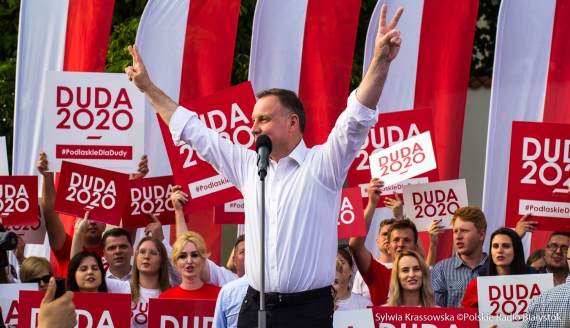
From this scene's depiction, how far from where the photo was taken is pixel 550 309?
16.5 ft

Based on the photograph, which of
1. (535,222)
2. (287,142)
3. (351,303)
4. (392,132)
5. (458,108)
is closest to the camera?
(287,142)

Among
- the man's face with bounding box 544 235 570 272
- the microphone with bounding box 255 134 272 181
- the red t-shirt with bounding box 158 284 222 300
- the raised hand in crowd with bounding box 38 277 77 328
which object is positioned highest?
the microphone with bounding box 255 134 272 181

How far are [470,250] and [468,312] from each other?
1.30m

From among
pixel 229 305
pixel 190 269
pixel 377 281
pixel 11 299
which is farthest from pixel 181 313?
pixel 377 281

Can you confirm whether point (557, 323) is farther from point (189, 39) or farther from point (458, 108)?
point (189, 39)

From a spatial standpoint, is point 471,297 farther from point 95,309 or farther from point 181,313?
point 95,309

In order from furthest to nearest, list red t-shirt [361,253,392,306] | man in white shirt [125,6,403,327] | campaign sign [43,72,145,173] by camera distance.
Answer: campaign sign [43,72,145,173] < red t-shirt [361,253,392,306] < man in white shirt [125,6,403,327]

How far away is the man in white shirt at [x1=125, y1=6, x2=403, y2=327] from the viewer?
4.54 metres

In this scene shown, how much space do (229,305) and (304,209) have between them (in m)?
1.21

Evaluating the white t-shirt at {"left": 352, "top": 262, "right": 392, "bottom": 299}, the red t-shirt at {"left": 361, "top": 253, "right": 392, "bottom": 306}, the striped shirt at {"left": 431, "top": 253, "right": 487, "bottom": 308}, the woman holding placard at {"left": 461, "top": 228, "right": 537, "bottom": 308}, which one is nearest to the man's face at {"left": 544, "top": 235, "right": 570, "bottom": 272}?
the striped shirt at {"left": 431, "top": 253, "right": 487, "bottom": 308}

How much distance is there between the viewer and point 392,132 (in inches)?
353

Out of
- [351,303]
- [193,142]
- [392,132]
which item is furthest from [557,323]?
[392,132]

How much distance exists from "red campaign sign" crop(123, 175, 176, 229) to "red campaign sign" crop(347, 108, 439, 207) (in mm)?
1643

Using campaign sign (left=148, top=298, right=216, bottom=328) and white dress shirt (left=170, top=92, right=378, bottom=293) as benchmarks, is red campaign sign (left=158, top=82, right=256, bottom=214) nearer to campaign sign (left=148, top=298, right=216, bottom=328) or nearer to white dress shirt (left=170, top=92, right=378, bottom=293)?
campaign sign (left=148, top=298, right=216, bottom=328)
